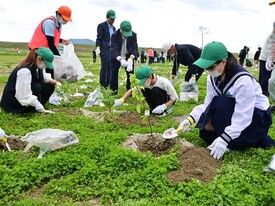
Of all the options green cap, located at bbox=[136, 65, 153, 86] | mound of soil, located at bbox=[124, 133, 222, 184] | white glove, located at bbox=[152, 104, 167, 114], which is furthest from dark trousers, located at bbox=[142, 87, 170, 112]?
mound of soil, located at bbox=[124, 133, 222, 184]

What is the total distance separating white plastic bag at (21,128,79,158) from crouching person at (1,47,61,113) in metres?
1.42

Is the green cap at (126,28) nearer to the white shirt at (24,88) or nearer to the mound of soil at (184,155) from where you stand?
the white shirt at (24,88)

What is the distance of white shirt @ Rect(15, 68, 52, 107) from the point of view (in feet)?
18.4

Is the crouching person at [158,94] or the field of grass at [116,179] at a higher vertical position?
the crouching person at [158,94]

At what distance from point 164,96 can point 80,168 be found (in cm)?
267

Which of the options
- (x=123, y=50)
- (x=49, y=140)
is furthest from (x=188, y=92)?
(x=49, y=140)

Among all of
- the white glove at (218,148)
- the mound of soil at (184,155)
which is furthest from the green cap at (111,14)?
the white glove at (218,148)

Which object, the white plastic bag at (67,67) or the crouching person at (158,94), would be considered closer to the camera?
the crouching person at (158,94)

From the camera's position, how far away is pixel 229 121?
4.03m

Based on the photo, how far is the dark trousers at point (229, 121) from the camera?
4008 mm

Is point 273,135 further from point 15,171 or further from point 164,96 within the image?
point 15,171

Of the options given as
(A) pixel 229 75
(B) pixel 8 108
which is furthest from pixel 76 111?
(A) pixel 229 75

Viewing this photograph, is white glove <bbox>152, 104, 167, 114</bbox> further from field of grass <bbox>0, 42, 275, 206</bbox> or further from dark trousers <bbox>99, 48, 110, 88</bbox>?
dark trousers <bbox>99, 48, 110, 88</bbox>

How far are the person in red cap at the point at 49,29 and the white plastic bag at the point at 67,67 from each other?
1.44ft
